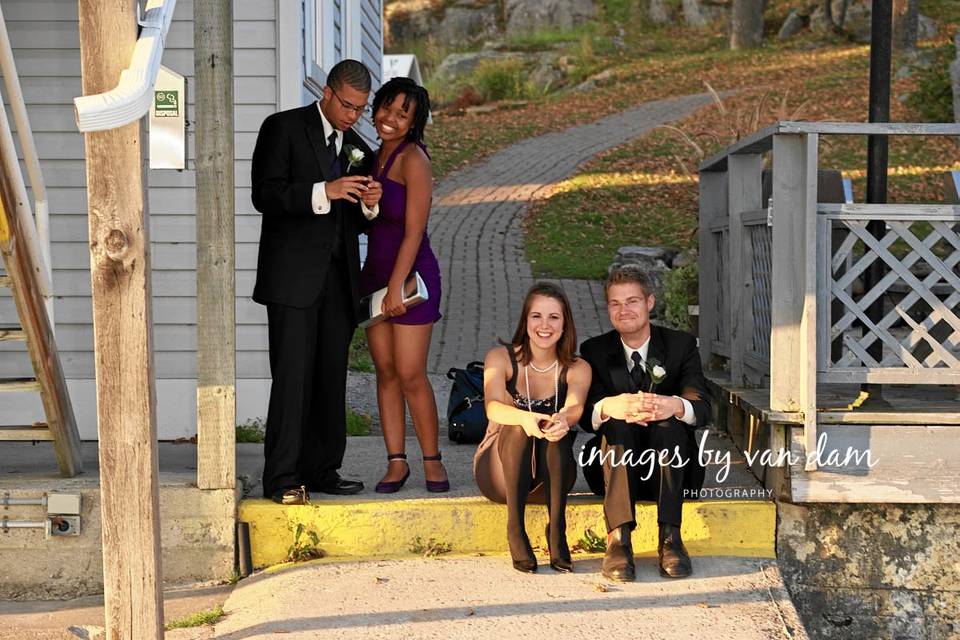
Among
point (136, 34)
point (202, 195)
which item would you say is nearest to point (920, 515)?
point (202, 195)

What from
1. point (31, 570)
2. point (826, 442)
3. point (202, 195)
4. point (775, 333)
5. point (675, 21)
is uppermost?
point (675, 21)

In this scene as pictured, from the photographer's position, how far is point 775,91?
24750 millimetres

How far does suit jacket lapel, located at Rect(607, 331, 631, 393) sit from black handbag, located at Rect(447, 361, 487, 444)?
151cm

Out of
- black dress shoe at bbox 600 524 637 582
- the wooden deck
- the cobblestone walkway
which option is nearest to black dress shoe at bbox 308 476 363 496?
black dress shoe at bbox 600 524 637 582

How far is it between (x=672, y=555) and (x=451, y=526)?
0.91 meters

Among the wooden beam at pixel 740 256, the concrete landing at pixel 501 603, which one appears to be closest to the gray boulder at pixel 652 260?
the wooden beam at pixel 740 256

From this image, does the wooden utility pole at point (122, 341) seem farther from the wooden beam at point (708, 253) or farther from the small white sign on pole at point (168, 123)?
the wooden beam at point (708, 253)

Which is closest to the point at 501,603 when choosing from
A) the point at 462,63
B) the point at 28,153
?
the point at 28,153

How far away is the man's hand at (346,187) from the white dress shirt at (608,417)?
4.09ft

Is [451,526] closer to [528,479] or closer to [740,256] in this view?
[528,479]

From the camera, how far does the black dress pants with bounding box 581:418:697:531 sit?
15.4ft

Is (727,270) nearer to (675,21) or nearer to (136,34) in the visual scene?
(136,34)

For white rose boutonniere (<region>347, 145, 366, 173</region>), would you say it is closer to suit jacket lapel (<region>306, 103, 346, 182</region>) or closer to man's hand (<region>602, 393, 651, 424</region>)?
suit jacket lapel (<region>306, 103, 346, 182</region>)

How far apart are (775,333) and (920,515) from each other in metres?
1.00
